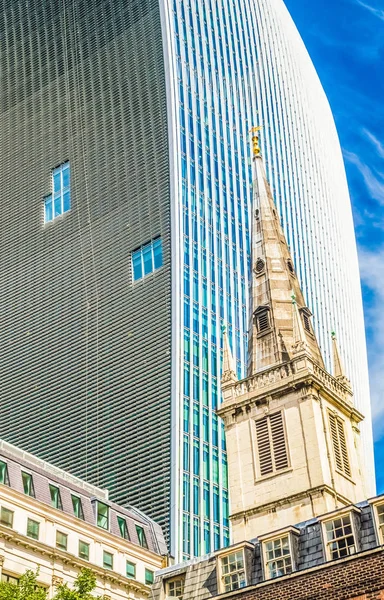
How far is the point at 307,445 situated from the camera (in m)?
61.8

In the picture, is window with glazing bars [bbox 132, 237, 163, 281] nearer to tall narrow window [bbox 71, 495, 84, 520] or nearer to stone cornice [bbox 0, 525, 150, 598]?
tall narrow window [bbox 71, 495, 84, 520]

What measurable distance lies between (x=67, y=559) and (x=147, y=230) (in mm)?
63712

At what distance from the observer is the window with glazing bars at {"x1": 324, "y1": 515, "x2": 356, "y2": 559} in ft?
132

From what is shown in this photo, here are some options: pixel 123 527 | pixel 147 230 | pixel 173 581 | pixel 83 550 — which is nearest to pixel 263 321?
pixel 123 527

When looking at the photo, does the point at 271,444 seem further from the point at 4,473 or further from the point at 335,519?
the point at 335,519

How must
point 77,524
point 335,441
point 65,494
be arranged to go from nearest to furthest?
point 77,524 → point 335,441 → point 65,494

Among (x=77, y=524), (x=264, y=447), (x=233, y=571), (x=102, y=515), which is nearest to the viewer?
(x=233, y=571)

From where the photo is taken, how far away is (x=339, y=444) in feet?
213

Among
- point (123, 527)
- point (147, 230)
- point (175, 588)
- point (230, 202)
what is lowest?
point (175, 588)

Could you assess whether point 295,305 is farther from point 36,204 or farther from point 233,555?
point 36,204

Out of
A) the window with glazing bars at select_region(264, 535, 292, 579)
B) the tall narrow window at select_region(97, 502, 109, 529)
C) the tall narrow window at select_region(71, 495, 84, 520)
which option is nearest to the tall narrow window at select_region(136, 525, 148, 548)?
the tall narrow window at select_region(97, 502, 109, 529)

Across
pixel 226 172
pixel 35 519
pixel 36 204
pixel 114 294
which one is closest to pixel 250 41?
pixel 226 172

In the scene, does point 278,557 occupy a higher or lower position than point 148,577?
lower

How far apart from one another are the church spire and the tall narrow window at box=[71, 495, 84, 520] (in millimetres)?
14050
